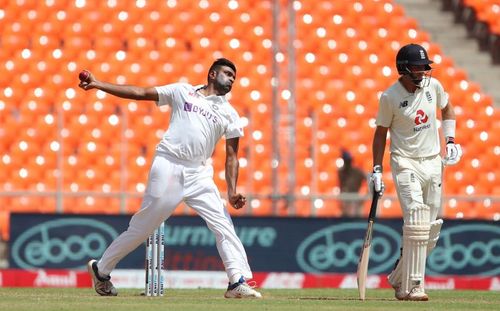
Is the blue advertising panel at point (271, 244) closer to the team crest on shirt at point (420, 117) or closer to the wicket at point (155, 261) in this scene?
the wicket at point (155, 261)

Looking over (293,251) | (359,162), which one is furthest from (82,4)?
(293,251)

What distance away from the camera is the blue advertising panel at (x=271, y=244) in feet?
53.0

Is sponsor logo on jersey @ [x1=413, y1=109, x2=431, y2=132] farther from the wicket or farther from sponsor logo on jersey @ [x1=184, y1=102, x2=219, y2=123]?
the wicket

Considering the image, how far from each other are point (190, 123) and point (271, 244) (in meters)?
6.19

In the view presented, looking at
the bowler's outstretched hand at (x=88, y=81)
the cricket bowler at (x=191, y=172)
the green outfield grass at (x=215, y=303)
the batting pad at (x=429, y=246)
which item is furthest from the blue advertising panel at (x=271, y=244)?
the bowler's outstretched hand at (x=88, y=81)

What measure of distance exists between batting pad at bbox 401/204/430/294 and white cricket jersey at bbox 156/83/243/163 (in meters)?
1.71

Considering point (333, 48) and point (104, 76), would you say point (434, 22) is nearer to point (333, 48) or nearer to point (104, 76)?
point (333, 48)

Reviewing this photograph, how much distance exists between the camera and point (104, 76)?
21.3m

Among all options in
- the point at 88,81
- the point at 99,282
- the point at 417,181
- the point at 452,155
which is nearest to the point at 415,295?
the point at 417,181

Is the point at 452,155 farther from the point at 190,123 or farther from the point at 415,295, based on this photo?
the point at 190,123

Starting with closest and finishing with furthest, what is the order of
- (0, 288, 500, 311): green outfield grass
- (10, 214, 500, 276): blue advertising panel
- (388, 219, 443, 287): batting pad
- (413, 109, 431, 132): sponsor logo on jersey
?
(0, 288, 500, 311): green outfield grass, (413, 109, 431, 132): sponsor logo on jersey, (388, 219, 443, 287): batting pad, (10, 214, 500, 276): blue advertising panel

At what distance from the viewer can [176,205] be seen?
10352 millimetres

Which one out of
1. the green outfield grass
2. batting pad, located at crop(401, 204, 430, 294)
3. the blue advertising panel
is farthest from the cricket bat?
the blue advertising panel

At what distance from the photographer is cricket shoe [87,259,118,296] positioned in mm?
10617
